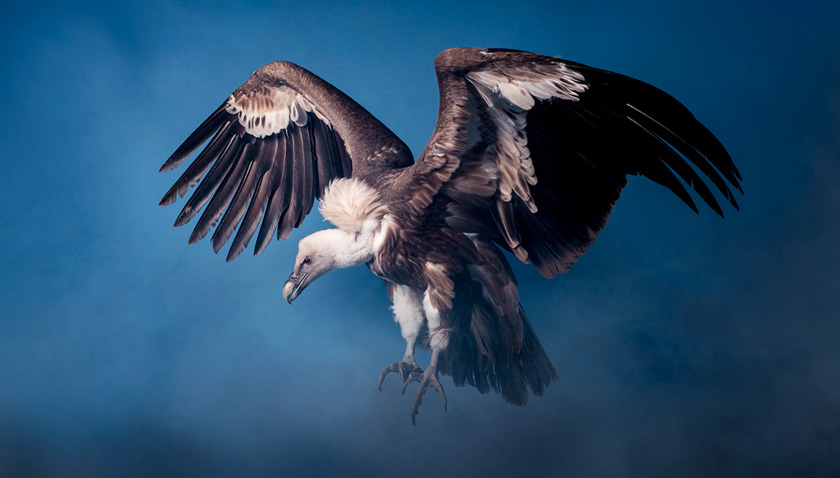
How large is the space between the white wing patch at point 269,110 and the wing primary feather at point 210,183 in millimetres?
95

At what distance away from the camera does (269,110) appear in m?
2.30

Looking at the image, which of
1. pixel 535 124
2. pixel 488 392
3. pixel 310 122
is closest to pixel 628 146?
pixel 535 124

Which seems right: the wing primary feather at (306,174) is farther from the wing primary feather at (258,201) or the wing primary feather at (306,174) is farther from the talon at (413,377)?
the talon at (413,377)

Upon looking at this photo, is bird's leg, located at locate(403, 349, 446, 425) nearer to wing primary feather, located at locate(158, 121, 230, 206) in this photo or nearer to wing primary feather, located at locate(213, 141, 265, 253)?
wing primary feather, located at locate(213, 141, 265, 253)

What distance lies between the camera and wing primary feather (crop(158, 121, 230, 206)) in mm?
2238

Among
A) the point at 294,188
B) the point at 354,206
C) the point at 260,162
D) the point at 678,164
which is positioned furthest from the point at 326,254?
the point at 678,164

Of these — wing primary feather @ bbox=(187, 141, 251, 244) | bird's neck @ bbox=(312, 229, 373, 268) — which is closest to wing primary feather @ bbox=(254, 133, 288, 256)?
wing primary feather @ bbox=(187, 141, 251, 244)

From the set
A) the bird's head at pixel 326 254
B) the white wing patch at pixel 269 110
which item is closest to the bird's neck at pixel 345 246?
the bird's head at pixel 326 254

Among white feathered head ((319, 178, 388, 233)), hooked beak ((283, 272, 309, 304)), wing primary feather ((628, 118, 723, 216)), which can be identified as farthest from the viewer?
hooked beak ((283, 272, 309, 304))

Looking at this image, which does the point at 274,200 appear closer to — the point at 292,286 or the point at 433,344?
the point at 292,286

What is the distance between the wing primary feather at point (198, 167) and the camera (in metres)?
2.24

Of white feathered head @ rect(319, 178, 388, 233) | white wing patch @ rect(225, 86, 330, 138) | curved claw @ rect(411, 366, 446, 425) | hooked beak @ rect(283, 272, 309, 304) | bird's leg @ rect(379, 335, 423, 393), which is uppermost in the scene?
white wing patch @ rect(225, 86, 330, 138)

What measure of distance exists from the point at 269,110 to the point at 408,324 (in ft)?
3.22

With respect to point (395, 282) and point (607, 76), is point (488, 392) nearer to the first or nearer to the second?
point (395, 282)
